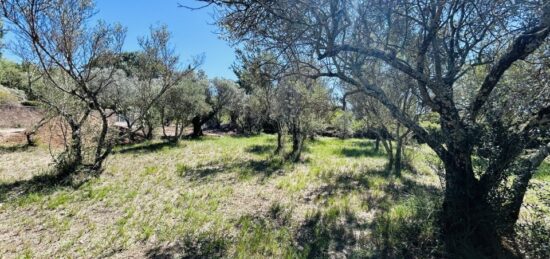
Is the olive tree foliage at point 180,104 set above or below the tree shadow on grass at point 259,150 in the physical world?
above

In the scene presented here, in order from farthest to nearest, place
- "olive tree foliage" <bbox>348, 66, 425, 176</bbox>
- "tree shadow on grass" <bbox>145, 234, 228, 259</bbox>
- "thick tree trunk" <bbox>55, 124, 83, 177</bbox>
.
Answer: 1. "olive tree foliage" <bbox>348, 66, 425, 176</bbox>
2. "thick tree trunk" <bbox>55, 124, 83, 177</bbox>
3. "tree shadow on grass" <bbox>145, 234, 228, 259</bbox>

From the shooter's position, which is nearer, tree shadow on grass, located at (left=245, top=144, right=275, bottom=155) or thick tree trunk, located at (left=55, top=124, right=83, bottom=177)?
thick tree trunk, located at (left=55, top=124, right=83, bottom=177)

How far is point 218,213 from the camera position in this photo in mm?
6090

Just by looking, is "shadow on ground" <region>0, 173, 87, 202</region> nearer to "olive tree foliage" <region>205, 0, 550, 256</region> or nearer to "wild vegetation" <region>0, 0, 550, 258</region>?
"wild vegetation" <region>0, 0, 550, 258</region>

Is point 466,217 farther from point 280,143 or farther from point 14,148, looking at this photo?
point 14,148

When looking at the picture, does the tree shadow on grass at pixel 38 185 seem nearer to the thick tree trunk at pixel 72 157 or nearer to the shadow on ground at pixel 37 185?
the shadow on ground at pixel 37 185

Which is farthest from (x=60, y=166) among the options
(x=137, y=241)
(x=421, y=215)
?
A: (x=421, y=215)

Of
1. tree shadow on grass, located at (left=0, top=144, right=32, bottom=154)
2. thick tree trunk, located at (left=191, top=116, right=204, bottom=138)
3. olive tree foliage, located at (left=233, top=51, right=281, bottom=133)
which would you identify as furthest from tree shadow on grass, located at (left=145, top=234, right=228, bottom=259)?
thick tree trunk, located at (left=191, top=116, right=204, bottom=138)

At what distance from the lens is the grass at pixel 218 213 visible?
4.61 m

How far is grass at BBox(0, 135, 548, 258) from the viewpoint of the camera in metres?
4.61

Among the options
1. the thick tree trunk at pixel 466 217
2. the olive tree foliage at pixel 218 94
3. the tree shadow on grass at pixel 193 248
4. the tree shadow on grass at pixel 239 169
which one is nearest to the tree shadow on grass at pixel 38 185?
the tree shadow on grass at pixel 239 169

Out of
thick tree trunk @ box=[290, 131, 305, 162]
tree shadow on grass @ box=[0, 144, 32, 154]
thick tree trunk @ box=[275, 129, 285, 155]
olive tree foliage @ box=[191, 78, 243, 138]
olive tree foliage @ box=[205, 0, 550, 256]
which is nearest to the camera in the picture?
olive tree foliage @ box=[205, 0, 550, 256]

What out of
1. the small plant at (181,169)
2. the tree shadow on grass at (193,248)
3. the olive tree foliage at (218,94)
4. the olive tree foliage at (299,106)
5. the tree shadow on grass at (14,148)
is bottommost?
the tree shadow on grass at (193,248)

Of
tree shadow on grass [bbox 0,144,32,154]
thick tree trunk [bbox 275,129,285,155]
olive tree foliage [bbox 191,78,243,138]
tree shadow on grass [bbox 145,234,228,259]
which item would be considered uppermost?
olive tree foliage [bbox 191,78,243,138]
